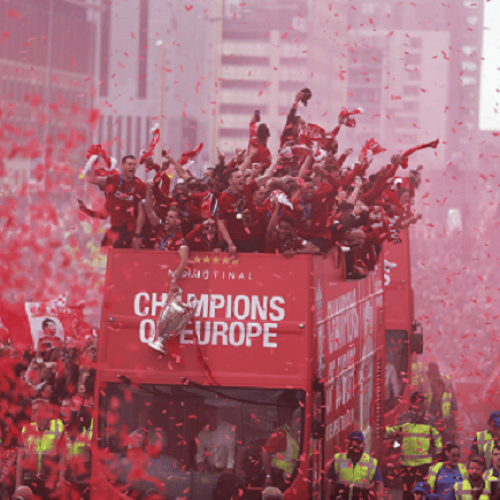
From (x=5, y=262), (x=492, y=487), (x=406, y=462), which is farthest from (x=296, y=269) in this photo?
(x=5, y=262)

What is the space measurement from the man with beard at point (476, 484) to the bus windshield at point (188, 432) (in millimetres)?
2266

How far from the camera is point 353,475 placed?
1062cm

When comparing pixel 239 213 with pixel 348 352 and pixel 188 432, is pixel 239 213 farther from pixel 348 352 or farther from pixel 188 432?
pixel 188 432

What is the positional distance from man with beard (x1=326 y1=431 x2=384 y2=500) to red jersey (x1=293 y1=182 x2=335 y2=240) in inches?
79.5

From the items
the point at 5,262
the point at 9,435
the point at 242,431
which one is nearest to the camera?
the point at 242,431

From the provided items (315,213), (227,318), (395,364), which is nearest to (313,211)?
(315,213)

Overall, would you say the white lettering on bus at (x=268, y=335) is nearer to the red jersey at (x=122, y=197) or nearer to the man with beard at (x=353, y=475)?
the man with beard at (x=353, y=475)

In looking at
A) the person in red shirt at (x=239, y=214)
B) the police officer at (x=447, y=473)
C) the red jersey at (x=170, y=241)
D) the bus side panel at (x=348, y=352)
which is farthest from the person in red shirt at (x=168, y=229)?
the police officer at (x=447, y=473)

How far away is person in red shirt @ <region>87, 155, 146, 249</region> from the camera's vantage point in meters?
10.7

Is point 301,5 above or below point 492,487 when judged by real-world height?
above

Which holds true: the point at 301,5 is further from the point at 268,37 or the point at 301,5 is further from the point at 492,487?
the point at 492,487

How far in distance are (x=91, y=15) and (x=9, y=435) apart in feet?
343

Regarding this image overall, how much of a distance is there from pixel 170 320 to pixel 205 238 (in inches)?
51.7

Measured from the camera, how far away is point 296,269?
31.1 feet
